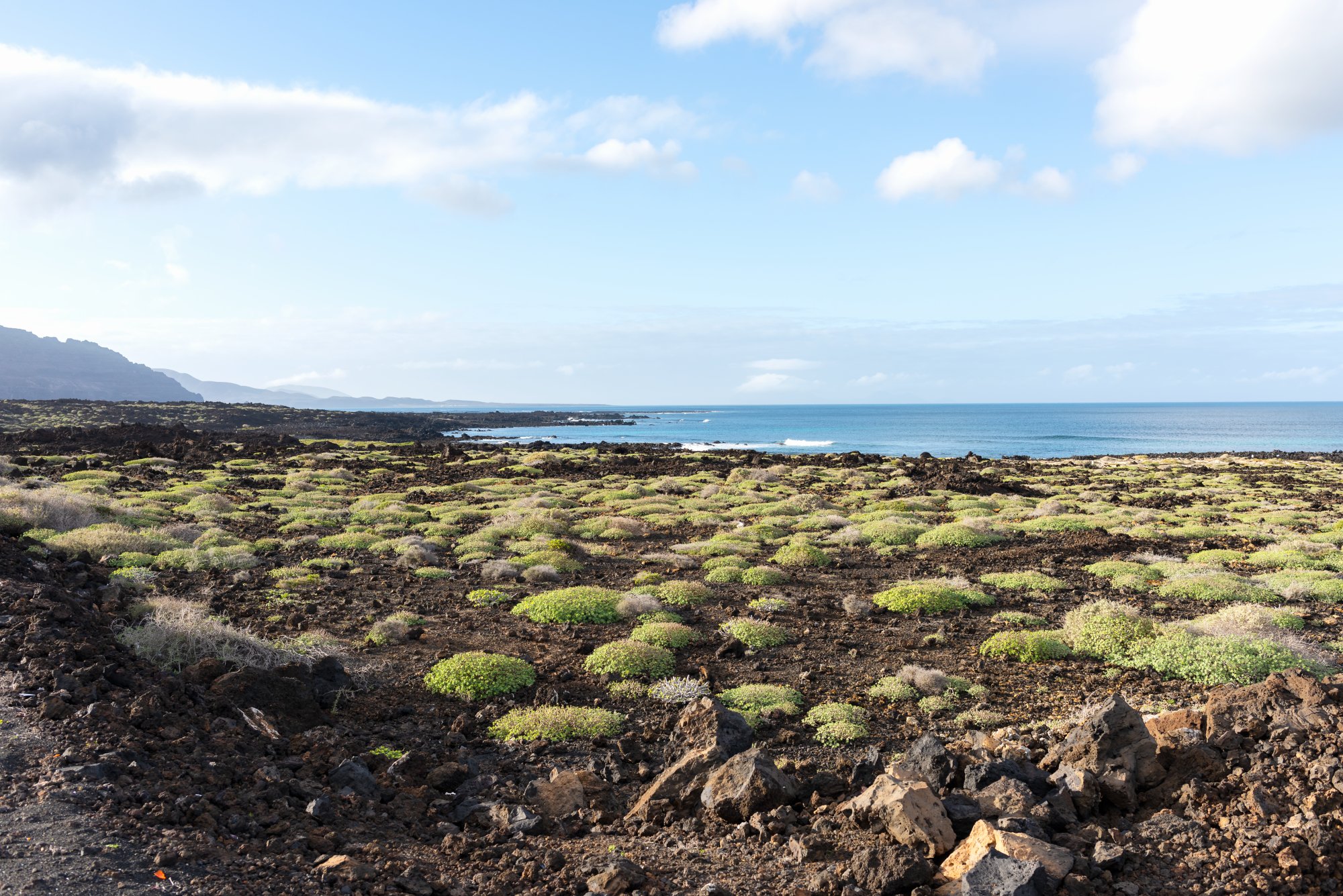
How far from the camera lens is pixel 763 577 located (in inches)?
836

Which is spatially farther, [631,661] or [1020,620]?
[1020,620]

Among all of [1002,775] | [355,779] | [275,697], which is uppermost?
[1002,775]

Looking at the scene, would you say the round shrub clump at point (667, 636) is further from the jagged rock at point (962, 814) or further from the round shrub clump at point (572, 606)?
the jagged rock at point (962, 814)

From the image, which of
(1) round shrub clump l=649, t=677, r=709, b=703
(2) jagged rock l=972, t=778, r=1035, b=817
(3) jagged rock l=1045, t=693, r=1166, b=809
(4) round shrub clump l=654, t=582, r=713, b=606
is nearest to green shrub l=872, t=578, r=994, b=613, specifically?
(4) round shrub clump l=654, t=582, r=713, b=606

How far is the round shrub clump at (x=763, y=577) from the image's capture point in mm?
21047

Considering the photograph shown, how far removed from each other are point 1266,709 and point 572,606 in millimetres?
12620

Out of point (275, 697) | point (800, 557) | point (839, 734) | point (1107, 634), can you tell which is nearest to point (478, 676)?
point (275, 697)

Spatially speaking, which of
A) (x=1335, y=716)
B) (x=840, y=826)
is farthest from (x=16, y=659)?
(x=1335, y=716)

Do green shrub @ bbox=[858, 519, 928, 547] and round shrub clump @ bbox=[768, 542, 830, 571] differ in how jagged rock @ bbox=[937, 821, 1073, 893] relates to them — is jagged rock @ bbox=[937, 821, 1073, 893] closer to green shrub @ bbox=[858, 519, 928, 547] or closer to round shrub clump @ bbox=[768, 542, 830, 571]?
round shrub clump @ bbox=[768, 542, 830, 571]

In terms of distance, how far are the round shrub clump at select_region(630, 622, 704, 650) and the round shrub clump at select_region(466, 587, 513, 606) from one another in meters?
4.30

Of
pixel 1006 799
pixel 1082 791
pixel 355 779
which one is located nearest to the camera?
pixel 1006 799

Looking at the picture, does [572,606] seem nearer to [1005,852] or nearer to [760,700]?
[760,700]

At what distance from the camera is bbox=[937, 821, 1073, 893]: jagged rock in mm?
6445

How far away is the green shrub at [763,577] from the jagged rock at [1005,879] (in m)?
14.5
